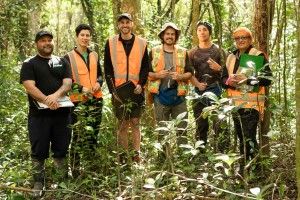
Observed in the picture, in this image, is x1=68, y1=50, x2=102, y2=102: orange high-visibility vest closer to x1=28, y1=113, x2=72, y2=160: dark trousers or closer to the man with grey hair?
x1=28, y1=113, x2=72, y2=160: dark trousers

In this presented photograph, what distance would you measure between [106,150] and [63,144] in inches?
22.5

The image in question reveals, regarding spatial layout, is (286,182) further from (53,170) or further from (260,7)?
(53,170)

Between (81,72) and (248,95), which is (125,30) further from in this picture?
(248,95)

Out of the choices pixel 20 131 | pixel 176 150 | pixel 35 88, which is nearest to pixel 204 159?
pixel 176 150

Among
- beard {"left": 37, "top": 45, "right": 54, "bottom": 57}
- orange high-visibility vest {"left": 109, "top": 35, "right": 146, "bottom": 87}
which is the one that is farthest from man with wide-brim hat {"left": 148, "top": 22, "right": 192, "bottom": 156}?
beard {"left": 37, "top": 45, "right": 54, "bottom": 57}

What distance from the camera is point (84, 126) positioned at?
18.3 feet

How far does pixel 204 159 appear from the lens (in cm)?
604

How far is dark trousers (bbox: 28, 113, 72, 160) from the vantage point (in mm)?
5516

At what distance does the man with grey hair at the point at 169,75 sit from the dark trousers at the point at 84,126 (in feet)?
2.66

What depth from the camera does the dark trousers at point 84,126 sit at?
551 centimetres

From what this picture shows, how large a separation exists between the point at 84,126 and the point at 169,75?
141 centimetres

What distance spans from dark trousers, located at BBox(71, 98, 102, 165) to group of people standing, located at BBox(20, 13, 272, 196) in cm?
1

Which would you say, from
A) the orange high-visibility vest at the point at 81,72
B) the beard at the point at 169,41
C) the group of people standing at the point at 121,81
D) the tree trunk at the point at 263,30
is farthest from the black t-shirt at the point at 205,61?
the orange high-visibility vest at the point at 81,72

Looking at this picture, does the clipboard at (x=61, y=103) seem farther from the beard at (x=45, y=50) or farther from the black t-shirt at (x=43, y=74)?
the beard at (x=45, y=50)
